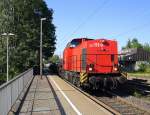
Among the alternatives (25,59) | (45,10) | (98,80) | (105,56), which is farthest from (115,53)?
(45,10)

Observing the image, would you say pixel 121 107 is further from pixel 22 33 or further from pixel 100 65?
pixel 22 33

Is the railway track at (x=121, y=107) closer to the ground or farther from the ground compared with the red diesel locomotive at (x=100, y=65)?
closer to the ground

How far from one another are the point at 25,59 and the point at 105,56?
128 ft

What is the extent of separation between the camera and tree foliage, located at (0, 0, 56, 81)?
61.9m

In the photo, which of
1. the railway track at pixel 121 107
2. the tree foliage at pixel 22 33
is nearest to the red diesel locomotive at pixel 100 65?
the railway track at pixel 121 107

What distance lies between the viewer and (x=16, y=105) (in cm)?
1714

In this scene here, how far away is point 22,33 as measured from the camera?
63469 millimetres

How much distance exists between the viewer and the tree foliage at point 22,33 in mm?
61875

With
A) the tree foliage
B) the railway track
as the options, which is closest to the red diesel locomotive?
the railway track

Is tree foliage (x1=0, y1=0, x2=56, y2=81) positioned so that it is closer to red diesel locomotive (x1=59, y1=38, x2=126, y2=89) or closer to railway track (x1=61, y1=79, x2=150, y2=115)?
red diesel locomotive (x1=59, y1=38, x2=126, y2=89)

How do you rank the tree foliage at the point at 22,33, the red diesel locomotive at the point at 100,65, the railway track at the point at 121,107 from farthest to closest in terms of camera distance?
the tree foliage at the point at 22,33 < the red diesel locomotive at the point at 100,65 < the railway track at the point at 121,107

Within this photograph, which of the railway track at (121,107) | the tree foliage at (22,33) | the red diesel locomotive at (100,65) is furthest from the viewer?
the tree foliage at (22,33)

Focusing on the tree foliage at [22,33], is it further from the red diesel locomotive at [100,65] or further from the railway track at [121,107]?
the railway track at [121,107]

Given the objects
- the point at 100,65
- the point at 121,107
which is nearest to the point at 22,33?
the point at 100,65
